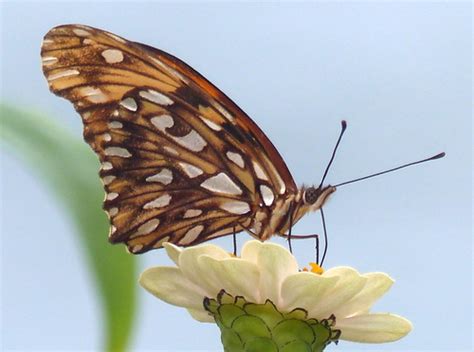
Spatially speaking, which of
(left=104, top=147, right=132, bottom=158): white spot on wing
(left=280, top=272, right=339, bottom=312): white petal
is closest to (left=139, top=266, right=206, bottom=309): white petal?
(left=280, top=272, right=339, bottom=312): white petal

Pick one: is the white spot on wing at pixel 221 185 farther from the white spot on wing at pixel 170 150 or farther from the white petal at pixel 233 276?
the white petal at pixel 233 276

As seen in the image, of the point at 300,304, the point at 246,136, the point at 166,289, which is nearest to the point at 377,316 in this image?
the point at 300,304

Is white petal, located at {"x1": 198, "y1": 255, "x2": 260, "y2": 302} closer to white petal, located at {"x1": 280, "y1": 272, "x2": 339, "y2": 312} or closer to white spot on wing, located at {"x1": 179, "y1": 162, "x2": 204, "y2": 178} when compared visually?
white petal, located at {"x1": 280, "y1": 272, "x2": 339, "y2": 312}

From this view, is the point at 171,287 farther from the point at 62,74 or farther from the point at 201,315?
the point at 62,74

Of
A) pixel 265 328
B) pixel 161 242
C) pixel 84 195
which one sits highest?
pixel 84 195

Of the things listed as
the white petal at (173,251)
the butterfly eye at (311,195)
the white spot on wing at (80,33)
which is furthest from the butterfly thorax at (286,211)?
the white spot on wing at (80,33)

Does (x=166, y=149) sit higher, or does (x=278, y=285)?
(x=166, y=149)

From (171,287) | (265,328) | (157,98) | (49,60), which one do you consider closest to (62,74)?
(49,60)
